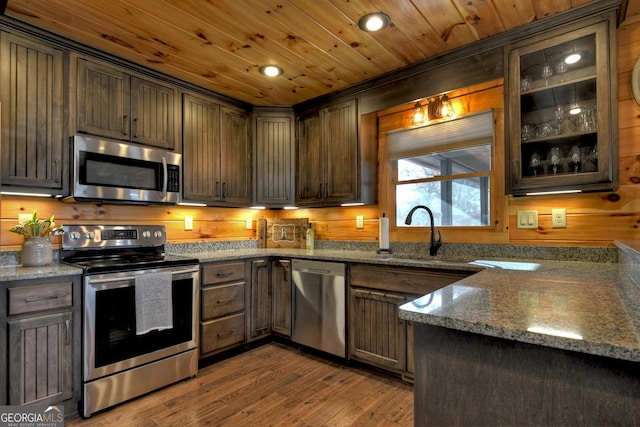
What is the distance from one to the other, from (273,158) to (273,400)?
2.16 metres

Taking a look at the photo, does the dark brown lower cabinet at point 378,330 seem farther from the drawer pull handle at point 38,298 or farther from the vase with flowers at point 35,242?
the vase with flowers at point 35,242

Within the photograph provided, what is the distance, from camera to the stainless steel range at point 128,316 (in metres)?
1.99

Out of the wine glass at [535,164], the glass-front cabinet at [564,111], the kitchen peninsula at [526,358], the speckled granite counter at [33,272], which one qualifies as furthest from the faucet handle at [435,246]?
Answer: the speckled granite counter at [33,272]

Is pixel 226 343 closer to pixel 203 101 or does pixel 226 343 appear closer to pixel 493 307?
pixel 203 101

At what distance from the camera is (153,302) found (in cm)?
221

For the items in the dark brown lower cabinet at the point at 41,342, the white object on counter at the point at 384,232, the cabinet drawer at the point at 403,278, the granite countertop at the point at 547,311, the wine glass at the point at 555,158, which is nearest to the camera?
the granite countertop at the point at 547,311

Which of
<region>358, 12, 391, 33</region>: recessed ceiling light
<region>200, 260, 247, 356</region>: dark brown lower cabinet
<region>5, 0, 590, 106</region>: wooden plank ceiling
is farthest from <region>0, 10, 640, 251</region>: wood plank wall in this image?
<region>358, 12, 391, 33</region>: recessed ceiling light

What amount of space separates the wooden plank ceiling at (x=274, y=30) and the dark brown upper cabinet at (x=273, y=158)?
0.68 metres

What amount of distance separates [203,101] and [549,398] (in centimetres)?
Answer: 305

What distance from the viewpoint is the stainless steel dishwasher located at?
2.66 meters

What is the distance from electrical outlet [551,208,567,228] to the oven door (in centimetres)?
248

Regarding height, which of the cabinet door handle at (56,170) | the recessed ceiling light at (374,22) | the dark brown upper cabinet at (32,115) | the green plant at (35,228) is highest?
the recessed ceiling light at (374,22)

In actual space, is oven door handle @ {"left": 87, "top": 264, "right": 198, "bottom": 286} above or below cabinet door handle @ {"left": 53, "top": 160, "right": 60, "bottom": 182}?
below

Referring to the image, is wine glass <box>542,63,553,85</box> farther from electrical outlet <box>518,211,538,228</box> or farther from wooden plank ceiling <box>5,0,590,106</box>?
electrical outlet <box>518,211,538,228</box>
